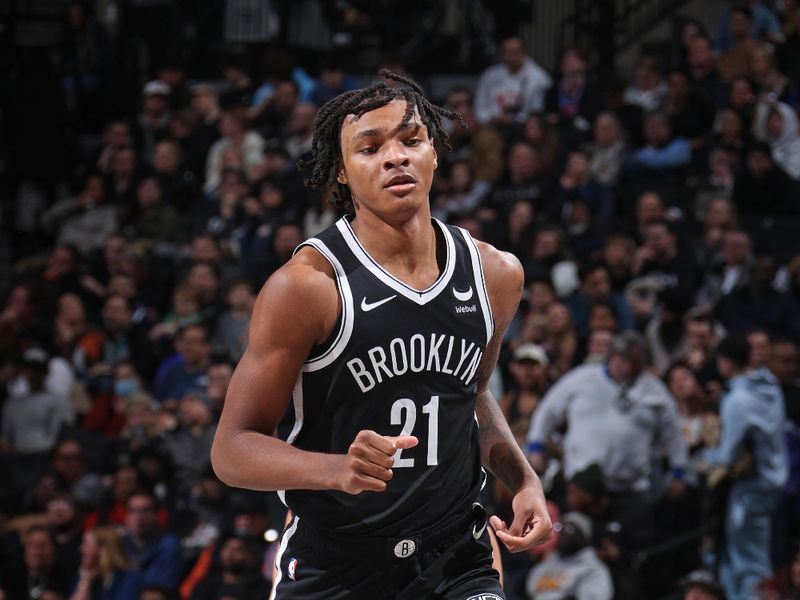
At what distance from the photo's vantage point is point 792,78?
12.5 metres

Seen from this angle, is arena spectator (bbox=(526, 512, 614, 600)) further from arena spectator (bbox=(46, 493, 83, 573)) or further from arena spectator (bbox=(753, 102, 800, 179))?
arena spectator (bbox=(753, 102, 800, 179))

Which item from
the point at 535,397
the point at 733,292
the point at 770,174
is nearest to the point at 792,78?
the point at 770,174

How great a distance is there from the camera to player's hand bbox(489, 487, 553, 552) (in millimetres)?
3725

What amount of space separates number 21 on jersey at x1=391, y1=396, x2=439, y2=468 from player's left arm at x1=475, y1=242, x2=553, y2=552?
0.27 m

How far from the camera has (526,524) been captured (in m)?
3.84

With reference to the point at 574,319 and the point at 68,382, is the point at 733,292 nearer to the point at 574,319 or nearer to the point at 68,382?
the point at 574,319

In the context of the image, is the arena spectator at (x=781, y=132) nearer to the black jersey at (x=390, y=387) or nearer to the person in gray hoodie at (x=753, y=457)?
the person in gray hoodie at (x=753, y=457)

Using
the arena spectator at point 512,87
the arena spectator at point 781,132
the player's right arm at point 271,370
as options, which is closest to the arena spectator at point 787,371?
the arena spectator at point 781,132

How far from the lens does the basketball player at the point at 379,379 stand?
12.1 feet

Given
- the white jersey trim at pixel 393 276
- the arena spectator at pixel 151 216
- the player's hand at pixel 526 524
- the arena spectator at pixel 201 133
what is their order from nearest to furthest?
the player's hand at pixel 526 524
the white jersey trim at pixel 393 276
the arena spectator at pixel 151 216
the arena spectator at pixel 201 133

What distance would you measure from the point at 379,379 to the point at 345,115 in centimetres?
73

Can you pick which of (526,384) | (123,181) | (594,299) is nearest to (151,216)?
(123,181)

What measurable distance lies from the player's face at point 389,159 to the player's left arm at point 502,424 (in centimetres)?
33

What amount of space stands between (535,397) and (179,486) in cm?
258
